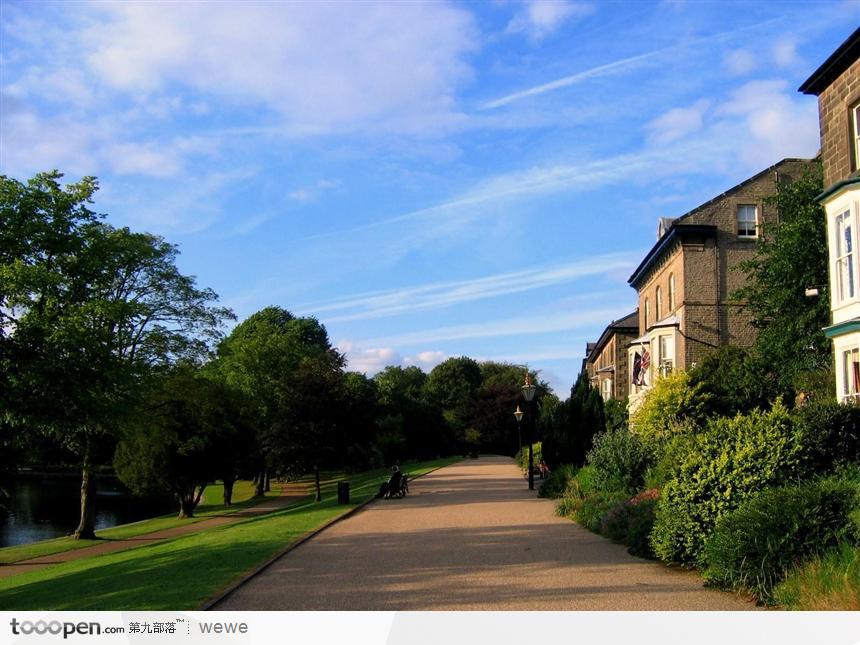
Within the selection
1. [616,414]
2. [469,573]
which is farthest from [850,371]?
[616,414]

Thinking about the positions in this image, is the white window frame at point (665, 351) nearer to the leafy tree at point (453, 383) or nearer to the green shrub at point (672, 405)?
the green shrub at point (672, 405)

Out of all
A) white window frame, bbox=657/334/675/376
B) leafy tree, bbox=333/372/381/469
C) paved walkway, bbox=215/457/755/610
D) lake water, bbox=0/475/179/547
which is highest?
white window frame, bbox=657/334/675/376

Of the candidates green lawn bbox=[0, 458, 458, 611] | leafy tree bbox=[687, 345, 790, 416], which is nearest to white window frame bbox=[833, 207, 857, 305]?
leafy tree bbox=[687, 345, 790, 416]

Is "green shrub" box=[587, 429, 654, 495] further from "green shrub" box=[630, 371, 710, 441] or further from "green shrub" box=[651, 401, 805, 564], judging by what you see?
"green shrub" box=[651, 401, 805, 564]

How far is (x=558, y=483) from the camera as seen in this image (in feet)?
82.1

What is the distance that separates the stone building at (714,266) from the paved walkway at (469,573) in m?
17.9

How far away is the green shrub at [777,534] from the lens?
8.67 m

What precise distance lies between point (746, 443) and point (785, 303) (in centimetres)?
1916

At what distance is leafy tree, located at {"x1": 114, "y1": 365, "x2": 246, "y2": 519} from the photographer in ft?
107
